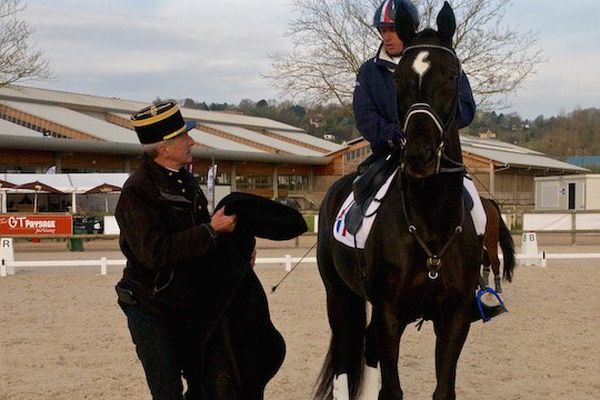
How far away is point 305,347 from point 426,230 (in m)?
4.48

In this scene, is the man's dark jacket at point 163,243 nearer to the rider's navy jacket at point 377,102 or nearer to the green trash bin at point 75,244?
the rider's navy jacket at point 377,102

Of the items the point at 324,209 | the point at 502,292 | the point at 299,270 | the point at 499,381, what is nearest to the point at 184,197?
the point at 324,209

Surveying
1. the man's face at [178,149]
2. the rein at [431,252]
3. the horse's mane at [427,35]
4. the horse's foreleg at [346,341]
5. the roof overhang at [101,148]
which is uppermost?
the roof overhang at [101,148]

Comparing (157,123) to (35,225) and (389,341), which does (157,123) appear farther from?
(35,225)

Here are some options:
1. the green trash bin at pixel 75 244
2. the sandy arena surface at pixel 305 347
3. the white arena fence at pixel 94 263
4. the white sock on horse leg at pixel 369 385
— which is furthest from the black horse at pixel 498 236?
the green trash bin at pixel 75 244

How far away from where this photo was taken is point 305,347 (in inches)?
323

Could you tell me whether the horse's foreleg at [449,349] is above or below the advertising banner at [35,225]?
above

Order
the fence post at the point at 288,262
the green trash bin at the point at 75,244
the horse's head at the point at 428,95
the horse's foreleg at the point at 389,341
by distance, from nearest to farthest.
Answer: the horse's head at the point at 428,95
the horse's foreleg at the point at 389,341
the fence post at the point at 288,262
the green trash bin at the point at 75,244

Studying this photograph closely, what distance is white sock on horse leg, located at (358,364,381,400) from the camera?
5.18 m

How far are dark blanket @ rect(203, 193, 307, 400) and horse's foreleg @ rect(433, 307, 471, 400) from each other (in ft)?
2.83

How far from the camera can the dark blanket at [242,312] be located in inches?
152

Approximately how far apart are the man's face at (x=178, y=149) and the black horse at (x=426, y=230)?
1.10 metres

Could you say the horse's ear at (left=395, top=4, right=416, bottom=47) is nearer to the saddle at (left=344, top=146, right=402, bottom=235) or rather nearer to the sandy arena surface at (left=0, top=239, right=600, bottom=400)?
the saddle at (left=344, top=146, right=402, bottom=235)

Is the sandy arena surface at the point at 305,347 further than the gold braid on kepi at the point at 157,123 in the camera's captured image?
Yes
